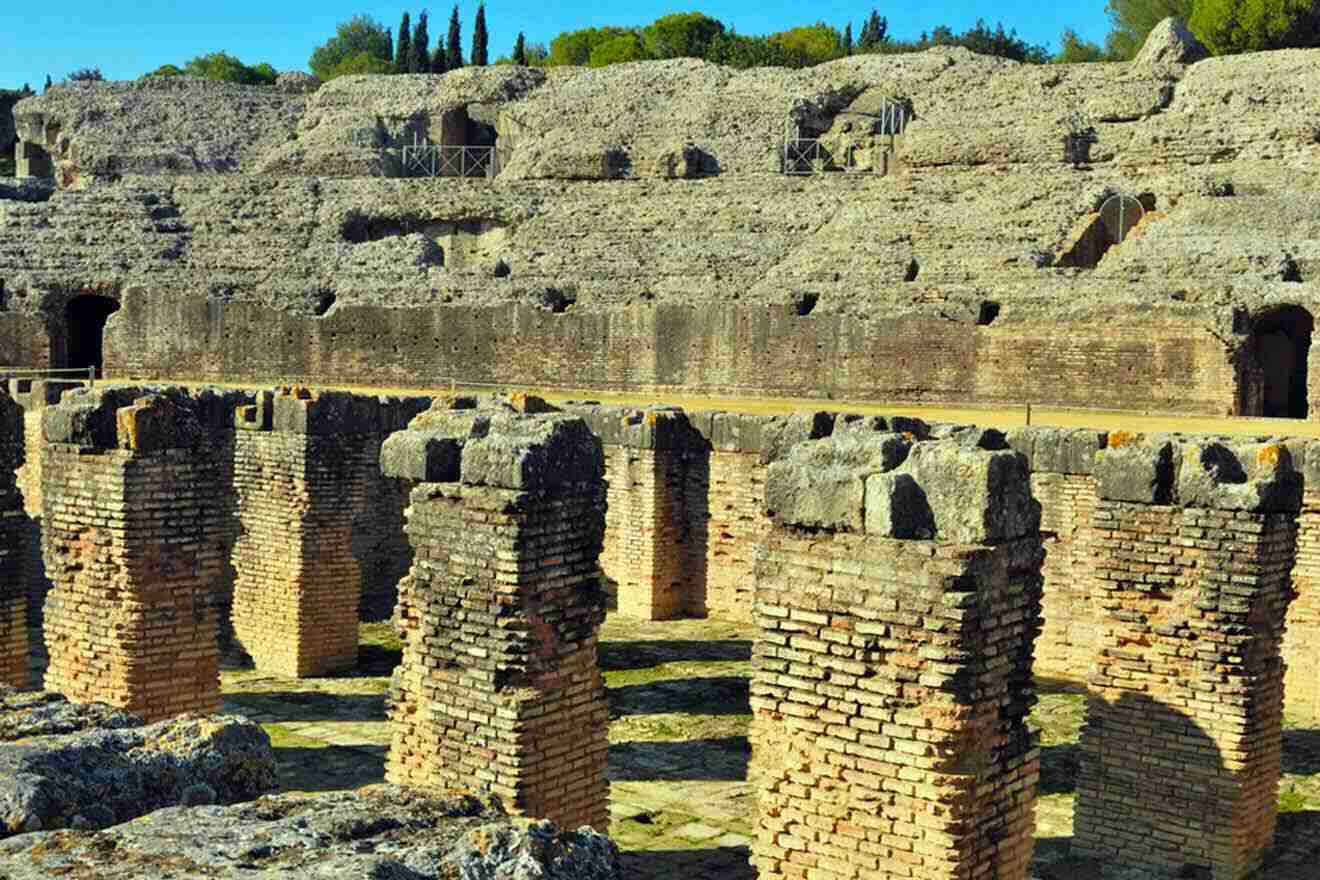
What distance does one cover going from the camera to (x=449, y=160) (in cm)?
4403

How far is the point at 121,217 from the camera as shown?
36312 millimetres

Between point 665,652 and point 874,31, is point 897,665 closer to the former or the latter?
point 665,652

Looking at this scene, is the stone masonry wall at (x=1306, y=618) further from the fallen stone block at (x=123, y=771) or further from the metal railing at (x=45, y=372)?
the metal railing at (x=45, y=372)

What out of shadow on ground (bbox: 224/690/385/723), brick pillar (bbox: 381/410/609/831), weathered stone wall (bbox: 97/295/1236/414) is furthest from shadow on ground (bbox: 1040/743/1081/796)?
Result: weathered stone wall (bbox: 97/295/1236/414)

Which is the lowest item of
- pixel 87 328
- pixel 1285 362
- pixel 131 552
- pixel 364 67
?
pixel 131 552

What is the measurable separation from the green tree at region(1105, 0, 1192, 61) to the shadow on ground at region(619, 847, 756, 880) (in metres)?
51.3

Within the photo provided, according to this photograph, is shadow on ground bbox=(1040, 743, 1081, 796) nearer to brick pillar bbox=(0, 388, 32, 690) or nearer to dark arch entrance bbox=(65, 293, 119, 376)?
brick pillar bbox=(0, 388, 32, 690)

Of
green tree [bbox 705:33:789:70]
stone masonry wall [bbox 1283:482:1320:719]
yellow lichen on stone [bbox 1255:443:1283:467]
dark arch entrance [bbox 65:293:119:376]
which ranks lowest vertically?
stone masonry wall [bbox 1283:482:1320:719]

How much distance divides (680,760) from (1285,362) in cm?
1929

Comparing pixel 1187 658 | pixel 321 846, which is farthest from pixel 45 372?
pixel 321 846

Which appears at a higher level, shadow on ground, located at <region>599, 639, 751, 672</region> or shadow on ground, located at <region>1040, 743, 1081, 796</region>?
shadow on ground, located at <region>599, 639, 751, 672</region>

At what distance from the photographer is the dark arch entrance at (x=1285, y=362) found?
86.7ft

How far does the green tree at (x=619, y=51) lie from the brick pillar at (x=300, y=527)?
55359 mm

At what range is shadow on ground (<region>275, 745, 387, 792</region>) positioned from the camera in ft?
34.1
